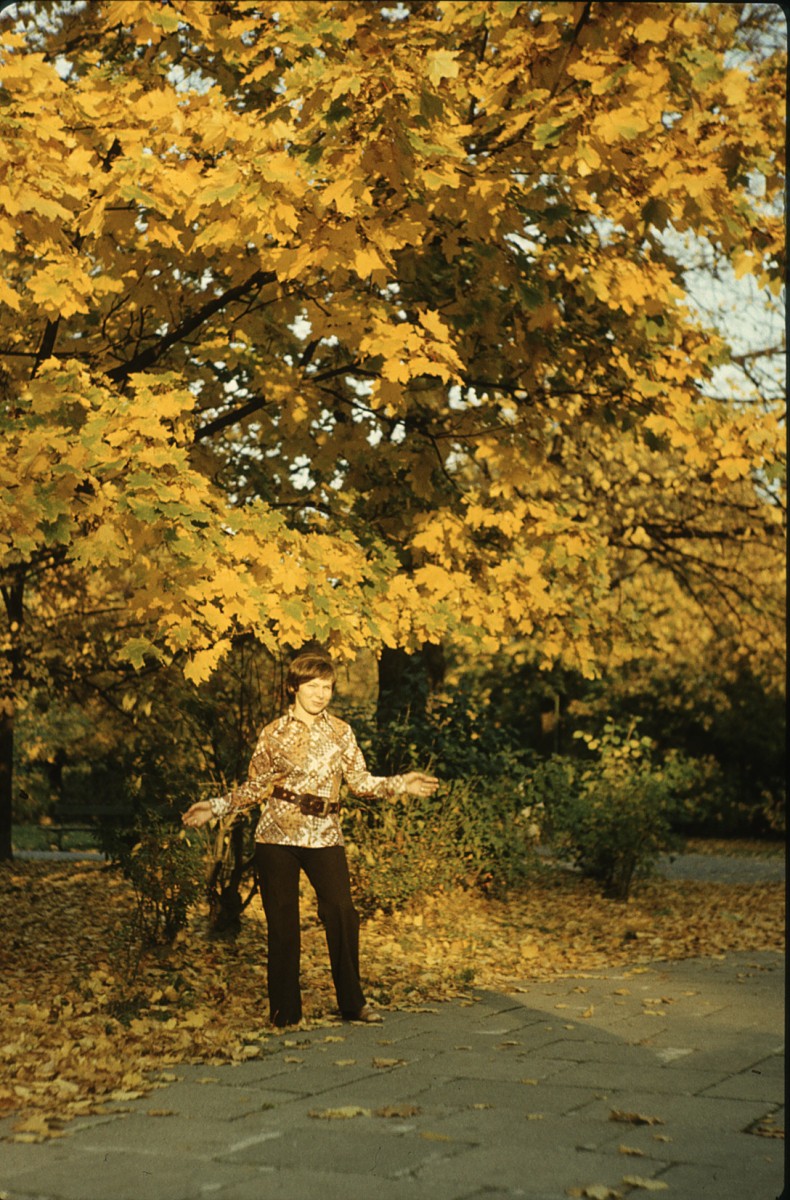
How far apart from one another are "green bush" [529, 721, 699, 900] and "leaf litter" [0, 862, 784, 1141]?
0.37 meters

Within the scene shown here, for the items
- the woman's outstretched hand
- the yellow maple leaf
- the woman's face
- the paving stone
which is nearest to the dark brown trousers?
the woman's outstretched hand

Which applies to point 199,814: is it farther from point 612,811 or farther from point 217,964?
point 612,811

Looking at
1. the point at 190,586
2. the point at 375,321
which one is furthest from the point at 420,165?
the point at 190,586

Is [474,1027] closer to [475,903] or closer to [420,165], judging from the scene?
[420,165]

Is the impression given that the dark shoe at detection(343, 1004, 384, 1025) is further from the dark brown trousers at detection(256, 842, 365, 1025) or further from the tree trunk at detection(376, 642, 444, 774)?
the tree trunk at detection(376, 642, 444, 774)

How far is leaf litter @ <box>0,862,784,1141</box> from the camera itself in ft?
18.7

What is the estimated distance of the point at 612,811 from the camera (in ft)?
41.1

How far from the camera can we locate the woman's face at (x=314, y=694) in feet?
21.9

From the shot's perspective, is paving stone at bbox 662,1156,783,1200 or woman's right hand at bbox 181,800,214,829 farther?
woman's right hand at bbox 181,800,214,829

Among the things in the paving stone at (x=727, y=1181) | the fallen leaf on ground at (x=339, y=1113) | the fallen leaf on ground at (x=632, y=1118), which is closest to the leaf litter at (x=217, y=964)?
the fallen leaf on ground at (x=339, y=1113)

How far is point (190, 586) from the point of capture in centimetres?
641

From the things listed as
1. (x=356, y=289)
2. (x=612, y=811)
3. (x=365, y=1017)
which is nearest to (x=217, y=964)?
(x=365, y=1017)

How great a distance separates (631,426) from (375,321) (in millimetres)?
2052

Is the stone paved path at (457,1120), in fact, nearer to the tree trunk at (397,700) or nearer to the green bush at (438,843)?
the green bush at (438,843)
